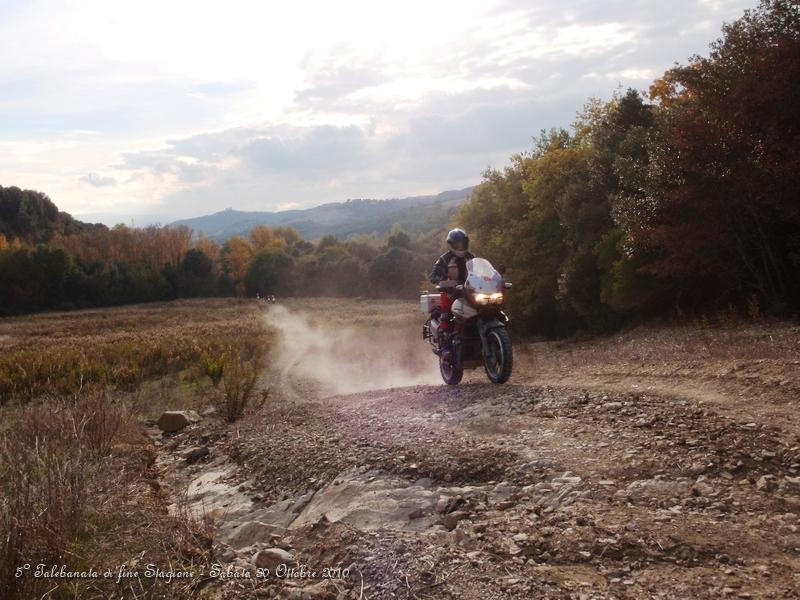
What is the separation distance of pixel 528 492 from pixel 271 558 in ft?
6.19

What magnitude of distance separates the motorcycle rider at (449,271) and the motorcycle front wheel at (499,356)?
0.76 meters

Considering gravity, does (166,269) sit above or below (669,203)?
above

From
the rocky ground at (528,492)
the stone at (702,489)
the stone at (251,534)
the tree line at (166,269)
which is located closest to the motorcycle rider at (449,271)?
the rocky ground at (528,492)

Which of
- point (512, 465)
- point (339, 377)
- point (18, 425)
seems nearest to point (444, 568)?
point (512, 465)

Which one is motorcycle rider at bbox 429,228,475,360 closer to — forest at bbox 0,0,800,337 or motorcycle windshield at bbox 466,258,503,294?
motorcycle windshield at bbox 466,258,503,294

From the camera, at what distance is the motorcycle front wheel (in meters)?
8.77

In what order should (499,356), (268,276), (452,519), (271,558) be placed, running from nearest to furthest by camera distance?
(271,558) < (452,519) < (499,356) < (268,276)

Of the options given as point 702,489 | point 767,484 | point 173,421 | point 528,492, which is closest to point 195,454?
point 173,421

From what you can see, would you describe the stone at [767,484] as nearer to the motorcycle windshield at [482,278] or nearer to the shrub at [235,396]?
the motorcycle windshield at [482,278]

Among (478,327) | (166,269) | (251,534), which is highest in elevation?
(166,269)

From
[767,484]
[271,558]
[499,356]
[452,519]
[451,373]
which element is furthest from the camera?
[451,373]

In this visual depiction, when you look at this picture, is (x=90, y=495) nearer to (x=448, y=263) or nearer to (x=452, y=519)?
(x=452, y=519)

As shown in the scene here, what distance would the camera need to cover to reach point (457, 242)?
965 cm

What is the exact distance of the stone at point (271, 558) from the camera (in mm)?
3912
